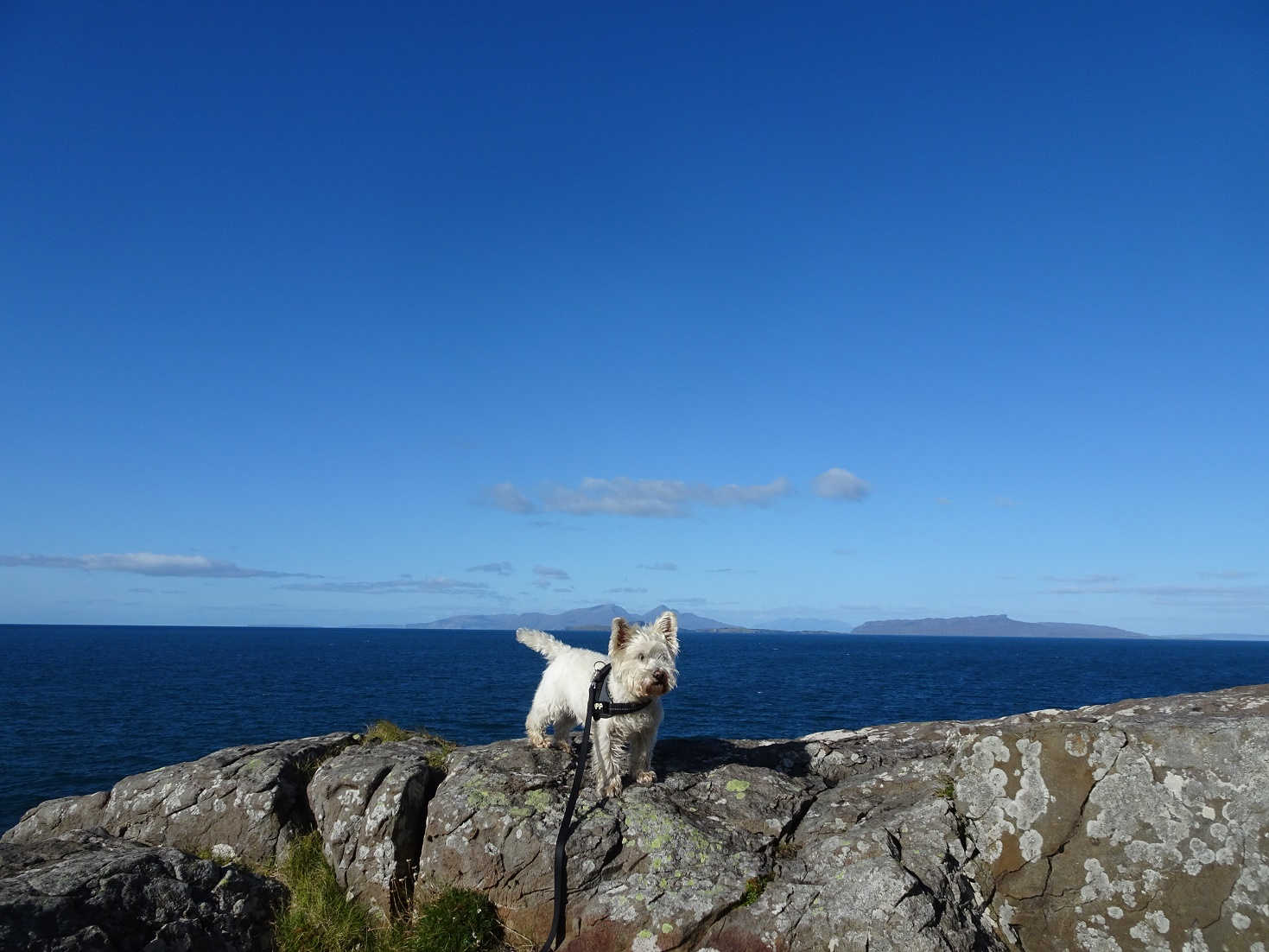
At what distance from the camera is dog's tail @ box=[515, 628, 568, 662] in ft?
32.6

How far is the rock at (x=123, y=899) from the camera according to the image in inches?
229

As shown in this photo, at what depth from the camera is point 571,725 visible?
9.38m

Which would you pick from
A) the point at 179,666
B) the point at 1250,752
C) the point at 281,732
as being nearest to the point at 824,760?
the point at 1250,752

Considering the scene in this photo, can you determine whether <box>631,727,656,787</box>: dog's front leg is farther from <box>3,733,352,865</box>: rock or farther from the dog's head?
<box>3,733,352,865</box>: rock

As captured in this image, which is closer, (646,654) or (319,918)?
(319,918)

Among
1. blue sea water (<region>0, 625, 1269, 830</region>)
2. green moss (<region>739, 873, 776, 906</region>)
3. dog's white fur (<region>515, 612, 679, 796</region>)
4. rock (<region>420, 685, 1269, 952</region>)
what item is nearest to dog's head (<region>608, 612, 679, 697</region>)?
dog's white fur (<region>515, 612, 679, 796</region>)

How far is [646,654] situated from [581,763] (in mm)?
1328

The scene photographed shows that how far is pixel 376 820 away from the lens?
786 cm

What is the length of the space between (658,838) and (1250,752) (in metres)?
5.10

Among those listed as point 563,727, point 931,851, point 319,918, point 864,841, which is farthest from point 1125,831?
point 319,918

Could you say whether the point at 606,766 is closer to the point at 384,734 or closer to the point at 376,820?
the point at 376,820

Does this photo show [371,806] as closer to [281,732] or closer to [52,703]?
[281,732]

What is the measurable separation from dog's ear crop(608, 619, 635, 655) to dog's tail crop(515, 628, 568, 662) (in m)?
1.52

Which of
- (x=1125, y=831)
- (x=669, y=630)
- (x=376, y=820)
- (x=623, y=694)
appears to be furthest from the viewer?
(x=669, y=630)
